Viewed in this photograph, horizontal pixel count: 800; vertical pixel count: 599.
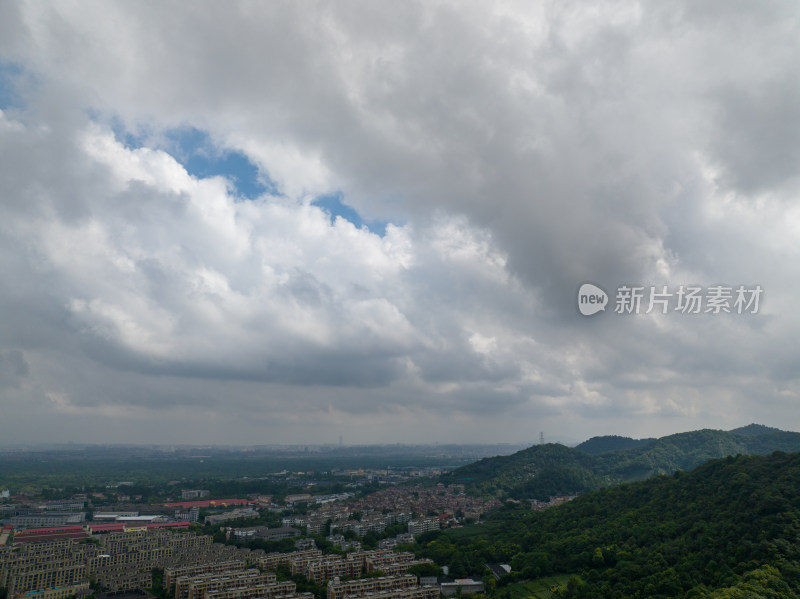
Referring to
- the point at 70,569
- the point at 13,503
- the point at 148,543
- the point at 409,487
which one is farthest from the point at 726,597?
the point at 13,503

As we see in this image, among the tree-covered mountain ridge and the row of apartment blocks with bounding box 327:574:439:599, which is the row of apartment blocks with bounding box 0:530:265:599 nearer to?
the row of apartment blocks with bounding box 327:574:439:599

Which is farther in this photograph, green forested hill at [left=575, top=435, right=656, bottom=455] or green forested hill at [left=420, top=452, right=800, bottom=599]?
green forested hill at [left=575, top=435, right=656, bottom=455]

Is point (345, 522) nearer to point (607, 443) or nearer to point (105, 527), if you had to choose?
point (105, 527)

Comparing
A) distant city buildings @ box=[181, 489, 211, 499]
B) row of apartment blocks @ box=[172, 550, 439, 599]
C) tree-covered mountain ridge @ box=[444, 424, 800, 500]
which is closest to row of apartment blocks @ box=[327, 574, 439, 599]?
row of apartment blocks @ box=[172, 550, 439, 599]

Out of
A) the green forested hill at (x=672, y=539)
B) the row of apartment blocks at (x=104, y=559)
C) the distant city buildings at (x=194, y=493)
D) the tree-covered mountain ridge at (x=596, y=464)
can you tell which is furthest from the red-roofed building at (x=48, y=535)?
the tree-covered mountain ridge at (x=596, y=464)

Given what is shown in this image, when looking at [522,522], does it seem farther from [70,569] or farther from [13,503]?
[13,503]
